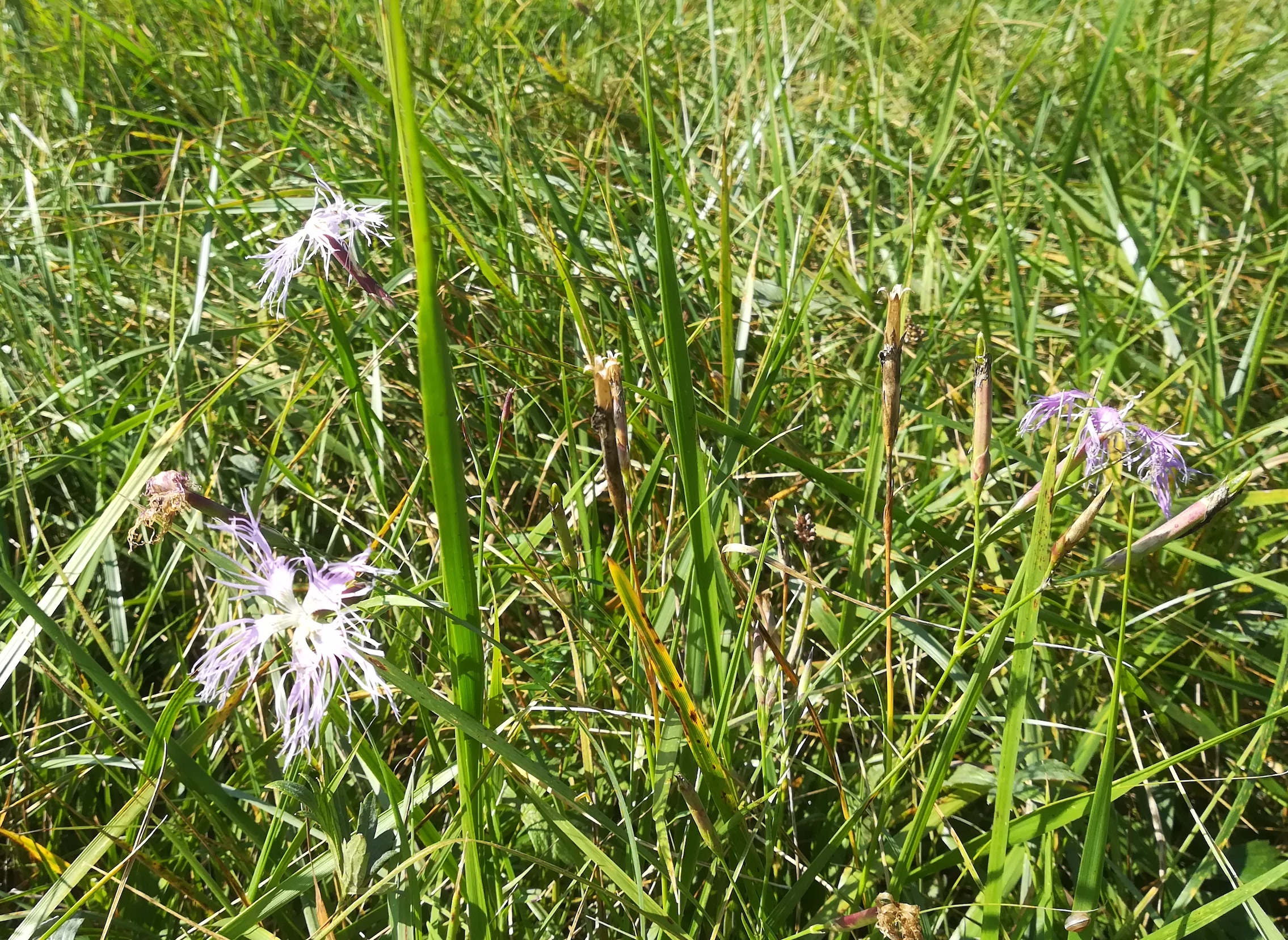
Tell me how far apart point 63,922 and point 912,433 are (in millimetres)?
1288

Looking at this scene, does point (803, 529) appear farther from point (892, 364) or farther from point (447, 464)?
point (447, 464)

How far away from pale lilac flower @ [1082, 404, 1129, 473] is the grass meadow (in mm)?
15

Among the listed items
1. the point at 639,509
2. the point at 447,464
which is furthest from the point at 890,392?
the point at 447,464

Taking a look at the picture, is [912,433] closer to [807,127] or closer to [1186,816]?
[1186,816]

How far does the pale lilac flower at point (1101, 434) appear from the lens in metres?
0.84

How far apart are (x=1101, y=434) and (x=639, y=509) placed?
49cm

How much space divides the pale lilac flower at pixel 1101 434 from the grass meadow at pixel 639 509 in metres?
0.01

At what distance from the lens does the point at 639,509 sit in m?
1.04

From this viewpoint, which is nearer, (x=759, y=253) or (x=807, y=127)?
(x=759, y=253)

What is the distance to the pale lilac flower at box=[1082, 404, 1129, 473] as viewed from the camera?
0.84m

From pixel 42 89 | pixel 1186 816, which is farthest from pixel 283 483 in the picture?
pixel 42 89

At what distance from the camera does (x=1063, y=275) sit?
5.70 ft

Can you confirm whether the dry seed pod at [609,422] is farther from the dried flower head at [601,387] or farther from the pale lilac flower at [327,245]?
the pale lilac flower at [327,245]

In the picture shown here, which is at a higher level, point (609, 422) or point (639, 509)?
point (609, 422)
